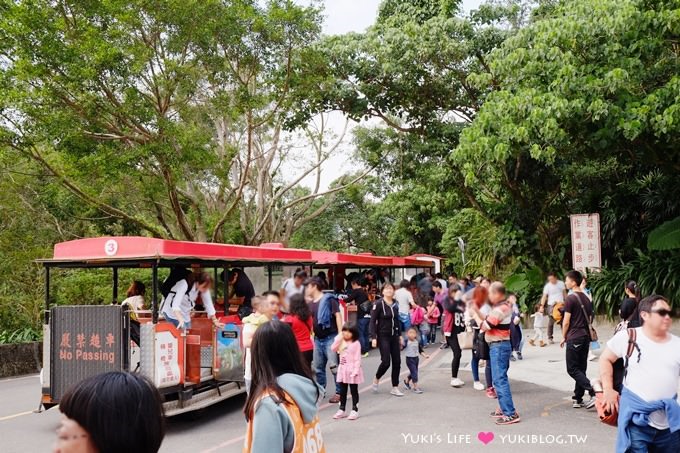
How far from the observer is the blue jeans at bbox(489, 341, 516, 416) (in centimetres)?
763

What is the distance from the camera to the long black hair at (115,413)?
68.0 inches

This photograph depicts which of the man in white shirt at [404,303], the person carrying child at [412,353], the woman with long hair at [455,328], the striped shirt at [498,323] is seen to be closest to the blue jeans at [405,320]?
the man in white shirt at [404,303]

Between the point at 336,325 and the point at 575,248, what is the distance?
8029 millimetres

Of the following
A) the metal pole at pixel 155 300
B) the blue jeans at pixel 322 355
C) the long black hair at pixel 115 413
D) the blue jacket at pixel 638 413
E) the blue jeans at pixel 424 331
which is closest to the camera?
the long black hair at pixel 115 413

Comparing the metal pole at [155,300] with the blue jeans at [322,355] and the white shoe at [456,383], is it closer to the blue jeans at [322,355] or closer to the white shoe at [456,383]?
the blue jeans at [322,355]

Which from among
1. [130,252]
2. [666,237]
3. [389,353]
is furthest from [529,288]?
[130,252]

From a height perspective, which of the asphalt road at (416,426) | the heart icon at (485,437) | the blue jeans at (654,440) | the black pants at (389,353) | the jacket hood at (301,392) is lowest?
the asphalt road at (416,426)

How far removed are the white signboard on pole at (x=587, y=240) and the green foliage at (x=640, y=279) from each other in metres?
1.66

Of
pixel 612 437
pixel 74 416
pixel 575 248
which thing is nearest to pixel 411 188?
pixel 575 248

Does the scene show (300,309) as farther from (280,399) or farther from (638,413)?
(280,399)

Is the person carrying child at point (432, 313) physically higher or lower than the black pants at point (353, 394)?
higher

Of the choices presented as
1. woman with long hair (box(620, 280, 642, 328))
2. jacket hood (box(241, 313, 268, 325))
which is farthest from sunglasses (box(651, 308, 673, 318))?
jacket hood (box(241, 313, 268, 325))

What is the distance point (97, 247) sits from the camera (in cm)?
808

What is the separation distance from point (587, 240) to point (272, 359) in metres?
13.3
